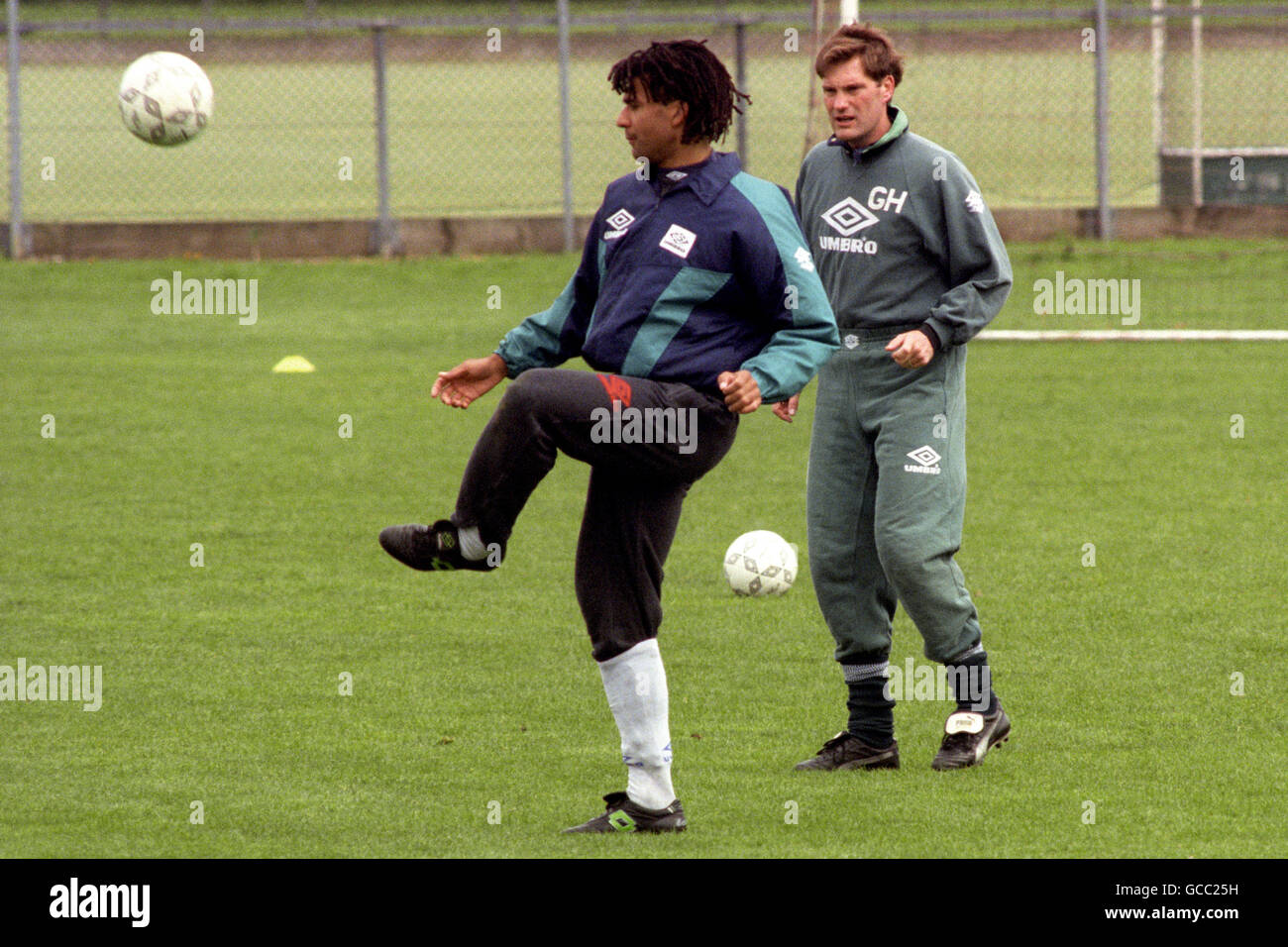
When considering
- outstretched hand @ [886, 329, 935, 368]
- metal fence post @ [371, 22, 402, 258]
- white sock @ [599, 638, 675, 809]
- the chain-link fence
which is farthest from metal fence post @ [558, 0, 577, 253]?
white sock @ [599, 638, 675, 809]

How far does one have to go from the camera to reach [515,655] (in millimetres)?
7113

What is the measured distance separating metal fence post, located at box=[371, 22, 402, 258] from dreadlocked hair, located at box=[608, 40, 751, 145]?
50.8ft

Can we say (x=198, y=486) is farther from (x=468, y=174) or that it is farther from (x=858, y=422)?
(x=468, y=174)

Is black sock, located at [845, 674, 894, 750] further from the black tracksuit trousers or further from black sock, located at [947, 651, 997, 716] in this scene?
the black tracksuit trousers

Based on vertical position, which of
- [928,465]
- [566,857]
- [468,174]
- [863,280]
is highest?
[468,174]

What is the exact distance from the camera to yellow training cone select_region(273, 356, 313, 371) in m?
14.4

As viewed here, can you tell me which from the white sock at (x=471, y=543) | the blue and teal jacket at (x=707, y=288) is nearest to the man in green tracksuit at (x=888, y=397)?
the blue and teal jacket at (x=707, y=288)

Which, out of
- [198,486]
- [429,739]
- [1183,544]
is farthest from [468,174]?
[429,739]

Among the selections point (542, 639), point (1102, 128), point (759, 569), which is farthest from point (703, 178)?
point (1102, 128)

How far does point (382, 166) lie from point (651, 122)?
51.5 ft

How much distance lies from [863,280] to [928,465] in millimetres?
556

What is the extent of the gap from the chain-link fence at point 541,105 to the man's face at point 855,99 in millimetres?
10692

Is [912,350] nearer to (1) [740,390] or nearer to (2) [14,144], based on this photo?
(1) [740,390]

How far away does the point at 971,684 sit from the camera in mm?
5738
